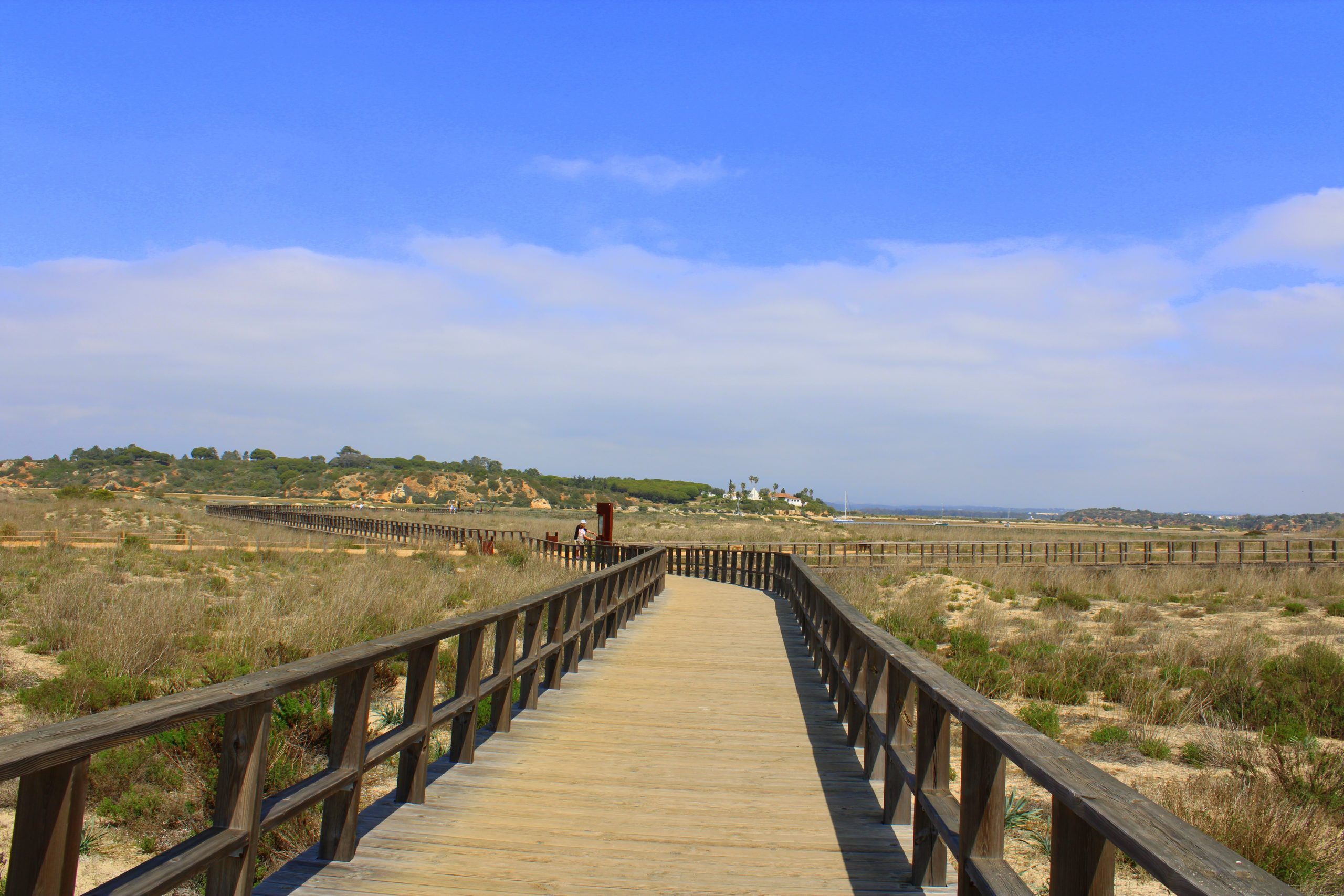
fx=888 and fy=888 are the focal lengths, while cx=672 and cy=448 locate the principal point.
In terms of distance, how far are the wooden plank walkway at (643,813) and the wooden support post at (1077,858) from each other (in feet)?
5.41

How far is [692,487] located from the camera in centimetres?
15962

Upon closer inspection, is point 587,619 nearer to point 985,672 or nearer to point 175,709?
point 985,672

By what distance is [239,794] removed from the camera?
3.29m

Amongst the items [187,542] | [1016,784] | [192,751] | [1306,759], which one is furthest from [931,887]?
[187,542]

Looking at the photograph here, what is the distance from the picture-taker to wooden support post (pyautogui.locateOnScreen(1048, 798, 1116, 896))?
8.16 ft

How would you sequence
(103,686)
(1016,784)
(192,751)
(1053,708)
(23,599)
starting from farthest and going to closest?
(23,599), (1053,708), (103,686), (1016,784), (192,751)

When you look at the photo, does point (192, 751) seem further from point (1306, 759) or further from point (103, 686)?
point (1306, 759)

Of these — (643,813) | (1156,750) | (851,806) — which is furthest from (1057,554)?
(643,813)

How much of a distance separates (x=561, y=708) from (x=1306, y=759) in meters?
6.26

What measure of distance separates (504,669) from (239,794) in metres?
3.36

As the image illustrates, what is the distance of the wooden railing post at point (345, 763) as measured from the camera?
13.6 feet

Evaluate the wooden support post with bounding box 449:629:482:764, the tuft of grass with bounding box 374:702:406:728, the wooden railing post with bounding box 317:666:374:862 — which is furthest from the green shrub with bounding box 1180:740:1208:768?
the wooden railing post with bounding box 317:666:374:862

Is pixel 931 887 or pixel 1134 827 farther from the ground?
pixel 1134 827

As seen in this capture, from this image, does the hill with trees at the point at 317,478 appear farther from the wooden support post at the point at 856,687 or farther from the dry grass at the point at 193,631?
the wooden support post at the point at 856,687
